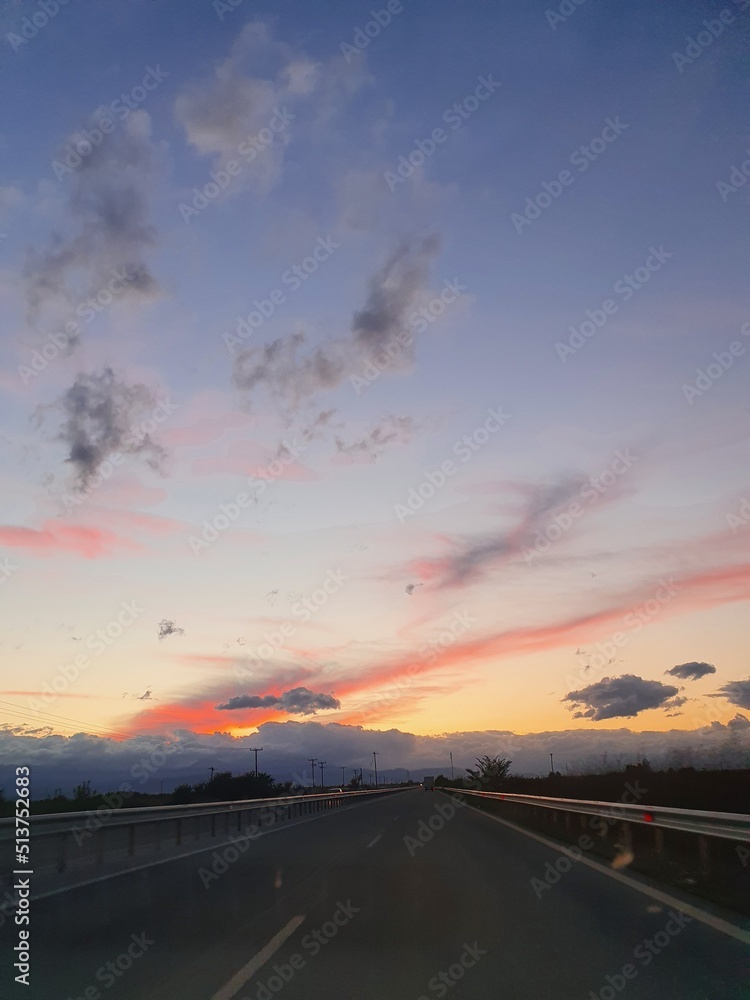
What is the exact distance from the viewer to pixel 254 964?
7559 millimetres

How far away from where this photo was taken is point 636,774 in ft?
117

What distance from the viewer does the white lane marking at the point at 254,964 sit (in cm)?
670

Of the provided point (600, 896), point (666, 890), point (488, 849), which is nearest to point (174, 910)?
point (600, 896)

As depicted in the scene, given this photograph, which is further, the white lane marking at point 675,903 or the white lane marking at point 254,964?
the white lane marking at point 675,903
